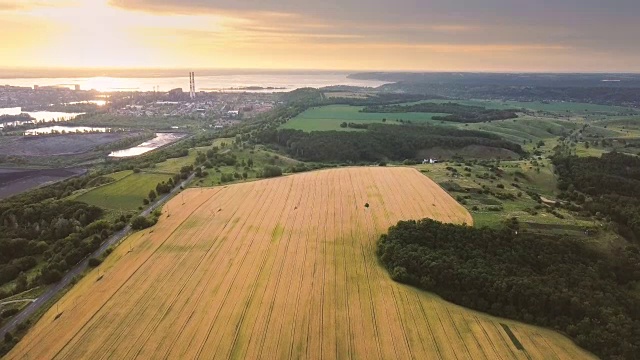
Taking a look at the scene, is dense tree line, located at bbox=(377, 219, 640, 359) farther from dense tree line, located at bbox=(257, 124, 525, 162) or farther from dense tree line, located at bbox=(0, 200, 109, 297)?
dense tree line, located at bbox=(257, 124, 525, 162)

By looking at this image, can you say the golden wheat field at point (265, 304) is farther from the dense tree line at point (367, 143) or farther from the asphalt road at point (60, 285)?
the dense tree line at point (367, 143)

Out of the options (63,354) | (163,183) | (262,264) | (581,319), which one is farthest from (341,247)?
(163,183)

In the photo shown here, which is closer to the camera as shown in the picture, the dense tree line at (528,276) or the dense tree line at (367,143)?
the dense tree line at (528,276)

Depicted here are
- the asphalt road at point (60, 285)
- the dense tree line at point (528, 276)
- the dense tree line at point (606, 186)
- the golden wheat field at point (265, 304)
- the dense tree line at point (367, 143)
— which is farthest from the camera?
the dense tree line at point (367, 143)

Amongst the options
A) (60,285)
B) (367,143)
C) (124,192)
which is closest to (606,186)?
(367,143)

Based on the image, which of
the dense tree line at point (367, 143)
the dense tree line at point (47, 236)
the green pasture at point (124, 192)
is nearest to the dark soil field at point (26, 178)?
the green pasture at point (124, 192)

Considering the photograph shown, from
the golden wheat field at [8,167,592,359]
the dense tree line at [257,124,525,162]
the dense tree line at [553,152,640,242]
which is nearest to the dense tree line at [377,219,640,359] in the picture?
the golden wheat field at [8,167,592,359]
